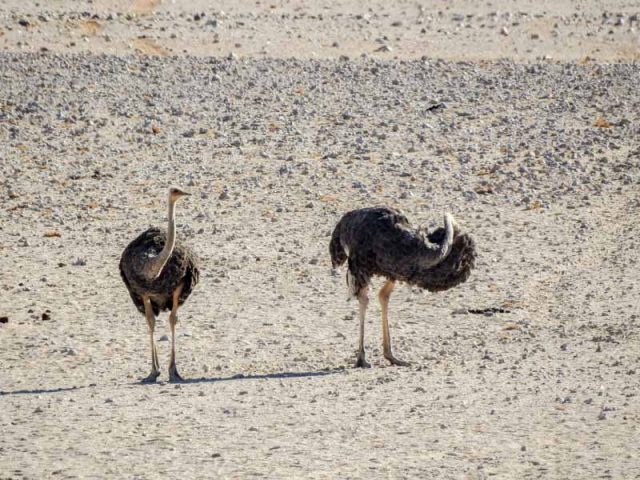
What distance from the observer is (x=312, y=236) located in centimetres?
1539

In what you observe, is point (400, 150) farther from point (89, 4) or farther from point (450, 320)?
point (89, 4)

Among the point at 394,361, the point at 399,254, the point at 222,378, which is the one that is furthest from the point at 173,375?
the point at 399,254

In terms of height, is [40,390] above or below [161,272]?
below

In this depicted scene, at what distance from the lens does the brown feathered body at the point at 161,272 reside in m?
11.3

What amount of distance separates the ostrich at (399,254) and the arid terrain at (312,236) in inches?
21.2

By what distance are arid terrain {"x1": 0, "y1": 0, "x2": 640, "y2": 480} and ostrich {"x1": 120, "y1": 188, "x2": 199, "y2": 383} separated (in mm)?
387

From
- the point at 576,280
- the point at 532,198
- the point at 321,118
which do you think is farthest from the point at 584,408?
the point at 321,118

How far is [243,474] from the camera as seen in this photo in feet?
29.4

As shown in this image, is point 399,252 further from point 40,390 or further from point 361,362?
point 40,390

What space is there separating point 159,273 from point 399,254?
179 centimetres

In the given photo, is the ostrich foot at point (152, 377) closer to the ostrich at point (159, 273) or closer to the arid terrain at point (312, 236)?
the ostrich at point (159, 273)

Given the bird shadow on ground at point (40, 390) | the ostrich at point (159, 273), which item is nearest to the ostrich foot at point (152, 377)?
the ostrich at point (159, 273)

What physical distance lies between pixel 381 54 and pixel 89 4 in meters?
7.33

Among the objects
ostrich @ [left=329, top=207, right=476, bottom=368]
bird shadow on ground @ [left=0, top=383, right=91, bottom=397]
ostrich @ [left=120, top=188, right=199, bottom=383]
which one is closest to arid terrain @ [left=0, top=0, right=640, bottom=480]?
bird shadow on ground @ [left=0, top=383, right=91, bottom=397]
